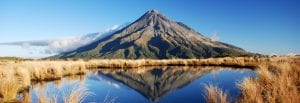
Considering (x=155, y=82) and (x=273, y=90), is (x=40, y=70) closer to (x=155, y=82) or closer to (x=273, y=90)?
(x=155, y=82)

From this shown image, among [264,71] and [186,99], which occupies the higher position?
[264,71]

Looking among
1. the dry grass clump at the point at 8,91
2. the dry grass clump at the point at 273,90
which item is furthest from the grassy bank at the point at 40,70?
the dry grass clump at the point at 273,90

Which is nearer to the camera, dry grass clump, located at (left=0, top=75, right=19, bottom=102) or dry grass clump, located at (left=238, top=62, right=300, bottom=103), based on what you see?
dry grass clump, located at (left=238, top=62, right=300, bottom=103)

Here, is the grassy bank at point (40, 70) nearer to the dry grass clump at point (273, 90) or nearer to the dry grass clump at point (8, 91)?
the dry grass clump at point (8, 91)

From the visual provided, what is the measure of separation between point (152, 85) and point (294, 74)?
31.9 ft

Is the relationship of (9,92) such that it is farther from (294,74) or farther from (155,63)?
(155,63)

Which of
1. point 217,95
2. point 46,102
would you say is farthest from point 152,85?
point 46,102

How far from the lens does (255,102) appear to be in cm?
888

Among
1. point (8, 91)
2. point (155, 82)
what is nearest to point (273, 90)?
point (8, 91)

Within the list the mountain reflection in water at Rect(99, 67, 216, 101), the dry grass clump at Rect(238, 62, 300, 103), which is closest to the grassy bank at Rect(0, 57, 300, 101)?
the dry grass clump at Rect(238, 62, 300, 103)

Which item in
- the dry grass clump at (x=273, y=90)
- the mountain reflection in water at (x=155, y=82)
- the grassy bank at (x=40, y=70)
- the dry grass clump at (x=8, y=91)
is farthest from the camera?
the mountain reflection in water at (x=155, y=82)

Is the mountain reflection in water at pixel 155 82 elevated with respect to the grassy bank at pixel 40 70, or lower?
lower

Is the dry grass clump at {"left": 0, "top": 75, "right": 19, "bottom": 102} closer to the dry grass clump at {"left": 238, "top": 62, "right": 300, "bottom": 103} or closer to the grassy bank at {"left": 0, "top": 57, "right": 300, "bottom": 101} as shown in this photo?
the grassy bank at {"left": 0, "top": 57, "right": 300, "bottom": 101}

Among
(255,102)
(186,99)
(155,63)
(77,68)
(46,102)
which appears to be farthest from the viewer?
(155,63)
